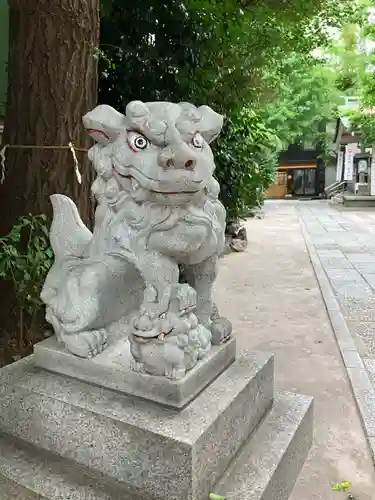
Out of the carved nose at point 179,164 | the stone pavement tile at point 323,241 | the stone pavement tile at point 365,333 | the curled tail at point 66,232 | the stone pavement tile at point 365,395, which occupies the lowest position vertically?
the stone pavement tile at point 365,395

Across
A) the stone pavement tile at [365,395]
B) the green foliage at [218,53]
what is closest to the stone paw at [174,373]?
the stone pavement tile at [365,395]

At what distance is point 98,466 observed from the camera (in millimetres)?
1320

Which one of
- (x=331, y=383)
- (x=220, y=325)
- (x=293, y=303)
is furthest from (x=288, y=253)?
(x=220, y=325)

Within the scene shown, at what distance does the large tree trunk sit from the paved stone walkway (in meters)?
1.66

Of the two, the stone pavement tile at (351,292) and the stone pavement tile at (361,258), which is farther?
the stone pavement tile at (361,258)

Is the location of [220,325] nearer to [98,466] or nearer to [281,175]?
[98,466]

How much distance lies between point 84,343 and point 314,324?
8.69 ft

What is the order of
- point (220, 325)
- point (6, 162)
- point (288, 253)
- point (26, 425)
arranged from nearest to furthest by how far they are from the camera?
point (26, 425)
point (220, 325)
point (6, 162)
point (288, 253)

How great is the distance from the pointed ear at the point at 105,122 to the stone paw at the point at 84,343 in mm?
586

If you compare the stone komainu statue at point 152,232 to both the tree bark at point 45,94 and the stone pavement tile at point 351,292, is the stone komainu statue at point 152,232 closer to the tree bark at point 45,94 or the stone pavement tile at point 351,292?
the tree bark at point 45,94

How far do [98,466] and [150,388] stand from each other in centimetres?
26

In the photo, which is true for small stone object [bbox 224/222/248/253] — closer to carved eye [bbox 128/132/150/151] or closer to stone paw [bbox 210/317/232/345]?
stone paw [bbox 210/317/232/345]

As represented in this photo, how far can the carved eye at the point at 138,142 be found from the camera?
1250 mm

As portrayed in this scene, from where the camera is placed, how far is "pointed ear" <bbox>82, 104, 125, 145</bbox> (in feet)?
4.24
